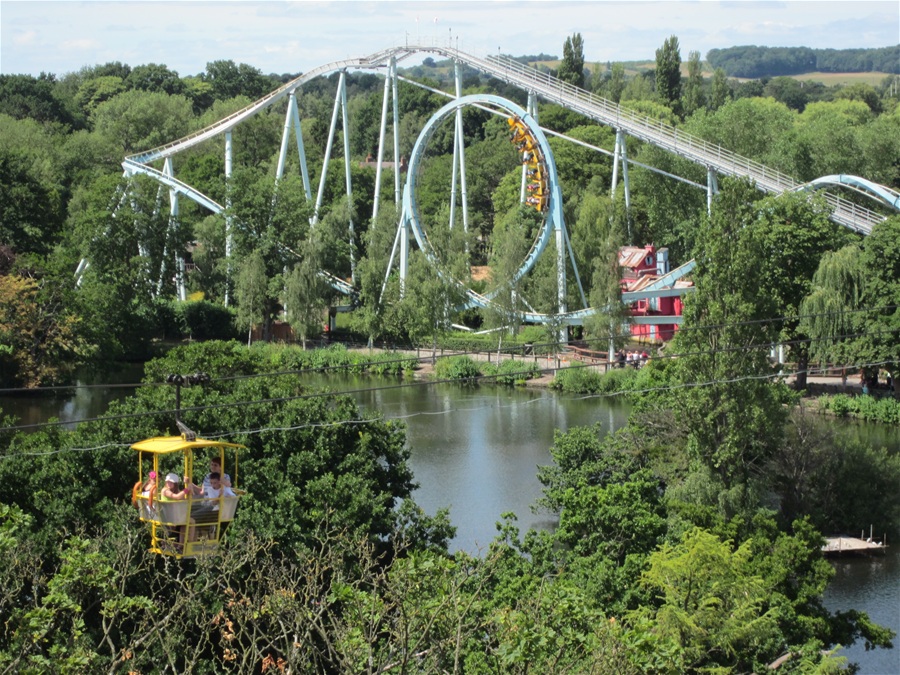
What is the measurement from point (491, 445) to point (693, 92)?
41940 millimetres

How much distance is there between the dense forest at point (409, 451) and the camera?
1180 centimetres

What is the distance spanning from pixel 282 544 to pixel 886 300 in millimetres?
19724

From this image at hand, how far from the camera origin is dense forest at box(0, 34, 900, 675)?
11805 millimetres

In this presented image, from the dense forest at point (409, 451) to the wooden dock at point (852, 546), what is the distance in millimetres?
534

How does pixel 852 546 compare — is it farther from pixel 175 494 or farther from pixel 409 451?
pixel 175 494

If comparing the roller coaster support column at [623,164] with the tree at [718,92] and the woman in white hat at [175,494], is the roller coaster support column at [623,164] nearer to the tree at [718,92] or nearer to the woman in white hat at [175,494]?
the tree at [718,92]

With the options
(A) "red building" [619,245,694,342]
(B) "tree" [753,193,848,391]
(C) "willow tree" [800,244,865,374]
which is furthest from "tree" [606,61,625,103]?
(C) "willow tree" [800,244,865,374]

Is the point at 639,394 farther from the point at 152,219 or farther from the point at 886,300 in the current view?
the point at 152,219

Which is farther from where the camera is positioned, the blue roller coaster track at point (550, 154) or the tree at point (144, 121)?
the tree at point (144, 121)

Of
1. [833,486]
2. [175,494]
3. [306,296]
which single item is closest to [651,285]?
[306,296]

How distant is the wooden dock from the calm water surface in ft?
0.71

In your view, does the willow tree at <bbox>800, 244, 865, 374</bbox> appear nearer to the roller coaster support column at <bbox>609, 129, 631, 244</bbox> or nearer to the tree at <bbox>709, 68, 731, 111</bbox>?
the roller coaster support column at <bbox>609, 129, 631, 244</bbox>

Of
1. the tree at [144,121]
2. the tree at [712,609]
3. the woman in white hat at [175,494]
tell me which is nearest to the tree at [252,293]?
the tree at [144,121]

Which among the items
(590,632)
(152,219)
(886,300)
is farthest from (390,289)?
(590,632)
